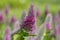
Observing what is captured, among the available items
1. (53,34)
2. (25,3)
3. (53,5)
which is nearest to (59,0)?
(53,5)

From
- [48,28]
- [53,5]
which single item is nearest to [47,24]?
[48,28]

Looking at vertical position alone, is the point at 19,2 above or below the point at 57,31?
above

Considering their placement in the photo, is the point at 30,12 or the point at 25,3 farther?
the point at 25,3

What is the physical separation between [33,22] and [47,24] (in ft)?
0.33

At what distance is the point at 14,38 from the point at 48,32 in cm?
14

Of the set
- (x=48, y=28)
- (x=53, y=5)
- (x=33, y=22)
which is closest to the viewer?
(x=33, y=22)

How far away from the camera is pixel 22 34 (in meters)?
0.74

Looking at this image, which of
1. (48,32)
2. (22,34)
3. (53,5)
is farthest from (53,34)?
(53,5)

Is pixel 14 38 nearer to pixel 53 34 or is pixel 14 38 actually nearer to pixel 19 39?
pixel 19 39

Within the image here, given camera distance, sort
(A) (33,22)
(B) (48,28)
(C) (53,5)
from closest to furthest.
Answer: (A) (33,22) < (B) (48,28) < (C) (53,5)

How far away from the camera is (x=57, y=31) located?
0.84 meters

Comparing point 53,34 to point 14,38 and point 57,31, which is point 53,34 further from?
point 14,38

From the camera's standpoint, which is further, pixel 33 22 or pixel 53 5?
pixel 53 5

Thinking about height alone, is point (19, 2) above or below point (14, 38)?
above
